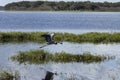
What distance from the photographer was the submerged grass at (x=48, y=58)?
2320 centimetres

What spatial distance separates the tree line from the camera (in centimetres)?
16388

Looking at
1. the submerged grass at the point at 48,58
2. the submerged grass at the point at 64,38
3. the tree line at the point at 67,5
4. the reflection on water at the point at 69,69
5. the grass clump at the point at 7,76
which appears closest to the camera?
the grass clump at the point at 7,76

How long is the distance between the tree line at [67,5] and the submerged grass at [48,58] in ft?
451

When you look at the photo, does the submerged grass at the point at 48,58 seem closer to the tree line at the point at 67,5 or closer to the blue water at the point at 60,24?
the blue water at the point at 60,24

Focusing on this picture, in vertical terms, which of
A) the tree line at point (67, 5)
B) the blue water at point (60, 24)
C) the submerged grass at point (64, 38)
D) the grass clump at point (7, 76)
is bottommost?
the tree line at point (67, 5)

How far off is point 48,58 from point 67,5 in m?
145

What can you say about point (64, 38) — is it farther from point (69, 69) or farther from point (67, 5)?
point (67, 5)

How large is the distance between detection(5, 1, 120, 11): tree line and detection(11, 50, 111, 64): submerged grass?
137590 millimetres

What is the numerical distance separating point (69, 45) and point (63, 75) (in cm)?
1172

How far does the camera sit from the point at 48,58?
23.5 m

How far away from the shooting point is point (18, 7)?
191 m

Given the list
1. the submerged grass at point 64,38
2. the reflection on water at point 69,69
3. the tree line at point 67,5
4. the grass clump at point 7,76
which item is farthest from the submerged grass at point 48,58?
the tree line at point 67,5

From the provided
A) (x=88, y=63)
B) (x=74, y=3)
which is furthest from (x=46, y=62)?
(x=74, y=3)

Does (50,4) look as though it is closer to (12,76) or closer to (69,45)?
(69,45)
